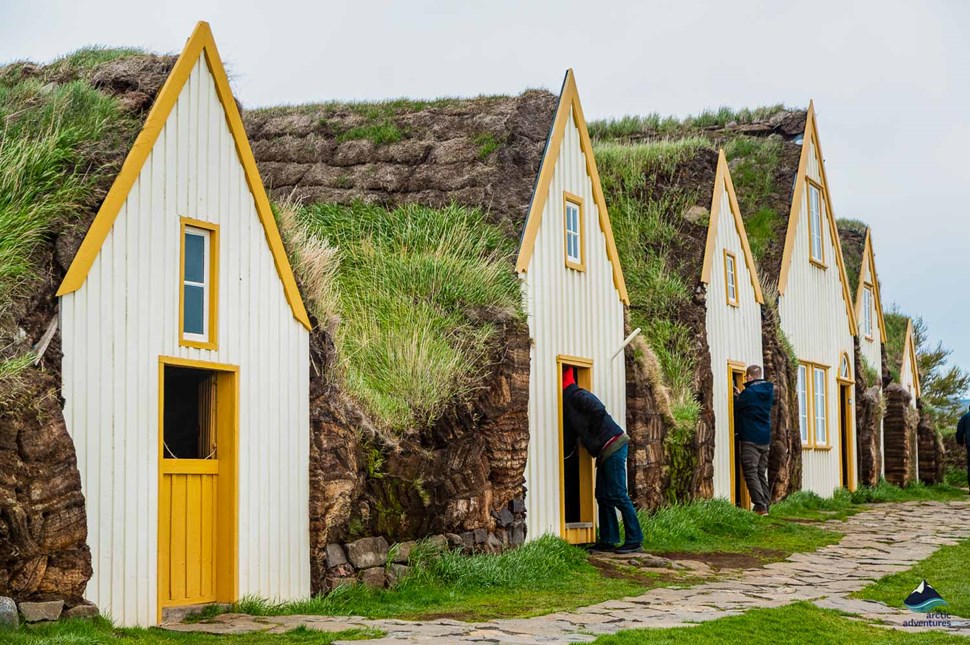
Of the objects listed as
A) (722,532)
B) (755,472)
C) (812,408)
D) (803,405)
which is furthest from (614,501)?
(812,408)

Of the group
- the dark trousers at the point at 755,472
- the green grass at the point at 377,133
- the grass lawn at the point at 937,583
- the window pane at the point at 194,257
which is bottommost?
the grass lawn at the point at 937,583

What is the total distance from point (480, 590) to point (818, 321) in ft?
55.8

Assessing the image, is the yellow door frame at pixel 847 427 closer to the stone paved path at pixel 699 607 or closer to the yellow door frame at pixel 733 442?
the yellow door frame at pixel 733 442

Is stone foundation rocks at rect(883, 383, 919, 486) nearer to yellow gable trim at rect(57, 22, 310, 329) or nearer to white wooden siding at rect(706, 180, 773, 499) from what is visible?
white wooden siding at rect(706, 180, 773, 499)

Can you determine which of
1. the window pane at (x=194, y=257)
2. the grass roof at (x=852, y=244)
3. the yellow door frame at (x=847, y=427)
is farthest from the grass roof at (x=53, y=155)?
the grass roof at (x=852, y=244)

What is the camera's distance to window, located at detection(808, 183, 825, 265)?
27.8 m

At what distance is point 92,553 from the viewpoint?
939 centimetres

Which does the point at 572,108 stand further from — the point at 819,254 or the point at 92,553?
the point at 819,254

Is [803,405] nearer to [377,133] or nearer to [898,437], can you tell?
[898,437]

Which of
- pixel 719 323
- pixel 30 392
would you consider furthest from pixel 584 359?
pixel 30 392

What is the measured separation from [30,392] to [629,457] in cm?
1049

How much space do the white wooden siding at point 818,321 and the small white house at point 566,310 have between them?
8683 millimetres

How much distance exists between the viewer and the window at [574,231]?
17.0 metres

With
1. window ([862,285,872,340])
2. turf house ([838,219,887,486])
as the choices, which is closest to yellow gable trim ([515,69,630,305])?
turf house ([838,219,887,486])
